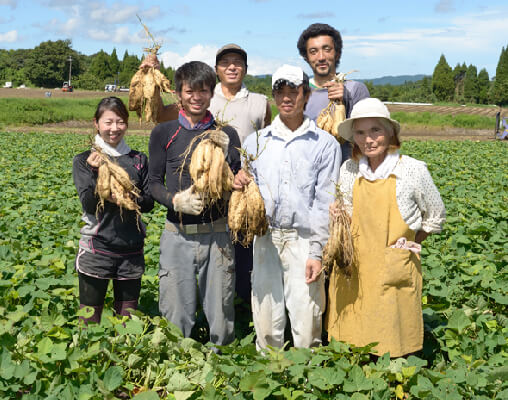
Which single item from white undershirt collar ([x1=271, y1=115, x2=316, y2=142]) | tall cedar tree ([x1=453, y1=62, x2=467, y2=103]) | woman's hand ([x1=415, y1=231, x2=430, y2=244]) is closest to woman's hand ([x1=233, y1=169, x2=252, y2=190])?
white undershirt collar ([x1=271, y1=115, x2=316, y2=142])

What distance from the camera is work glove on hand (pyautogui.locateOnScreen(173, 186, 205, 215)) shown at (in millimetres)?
2730

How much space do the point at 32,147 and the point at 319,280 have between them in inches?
551

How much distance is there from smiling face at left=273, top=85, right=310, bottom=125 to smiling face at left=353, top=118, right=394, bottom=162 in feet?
1.12

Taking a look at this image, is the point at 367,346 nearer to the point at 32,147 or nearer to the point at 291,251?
the point at 291,251

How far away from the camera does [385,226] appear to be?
8.91 ft

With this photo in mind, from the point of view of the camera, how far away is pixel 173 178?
2918mm

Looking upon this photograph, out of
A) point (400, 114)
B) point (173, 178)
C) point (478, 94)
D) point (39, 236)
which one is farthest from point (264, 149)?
point (478, 94)

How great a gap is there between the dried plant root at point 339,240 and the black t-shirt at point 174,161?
2.16 feet

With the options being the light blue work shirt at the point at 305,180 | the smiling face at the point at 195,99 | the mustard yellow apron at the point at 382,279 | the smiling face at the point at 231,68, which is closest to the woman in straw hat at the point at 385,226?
the mustard yellow apron at the point at 382,279

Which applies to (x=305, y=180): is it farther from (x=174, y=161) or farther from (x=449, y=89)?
(x=449, y=89)

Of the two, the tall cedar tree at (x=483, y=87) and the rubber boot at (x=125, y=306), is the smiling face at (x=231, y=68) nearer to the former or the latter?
the rubber boot at (x=125, y=306)

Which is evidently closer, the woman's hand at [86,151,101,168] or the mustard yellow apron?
the mustard yellow apron

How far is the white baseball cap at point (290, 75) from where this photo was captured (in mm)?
2695

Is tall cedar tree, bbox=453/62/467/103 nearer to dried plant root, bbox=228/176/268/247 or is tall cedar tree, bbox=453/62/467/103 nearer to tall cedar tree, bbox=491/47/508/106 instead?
tall cedar tree, bbox=491/47/508/106
